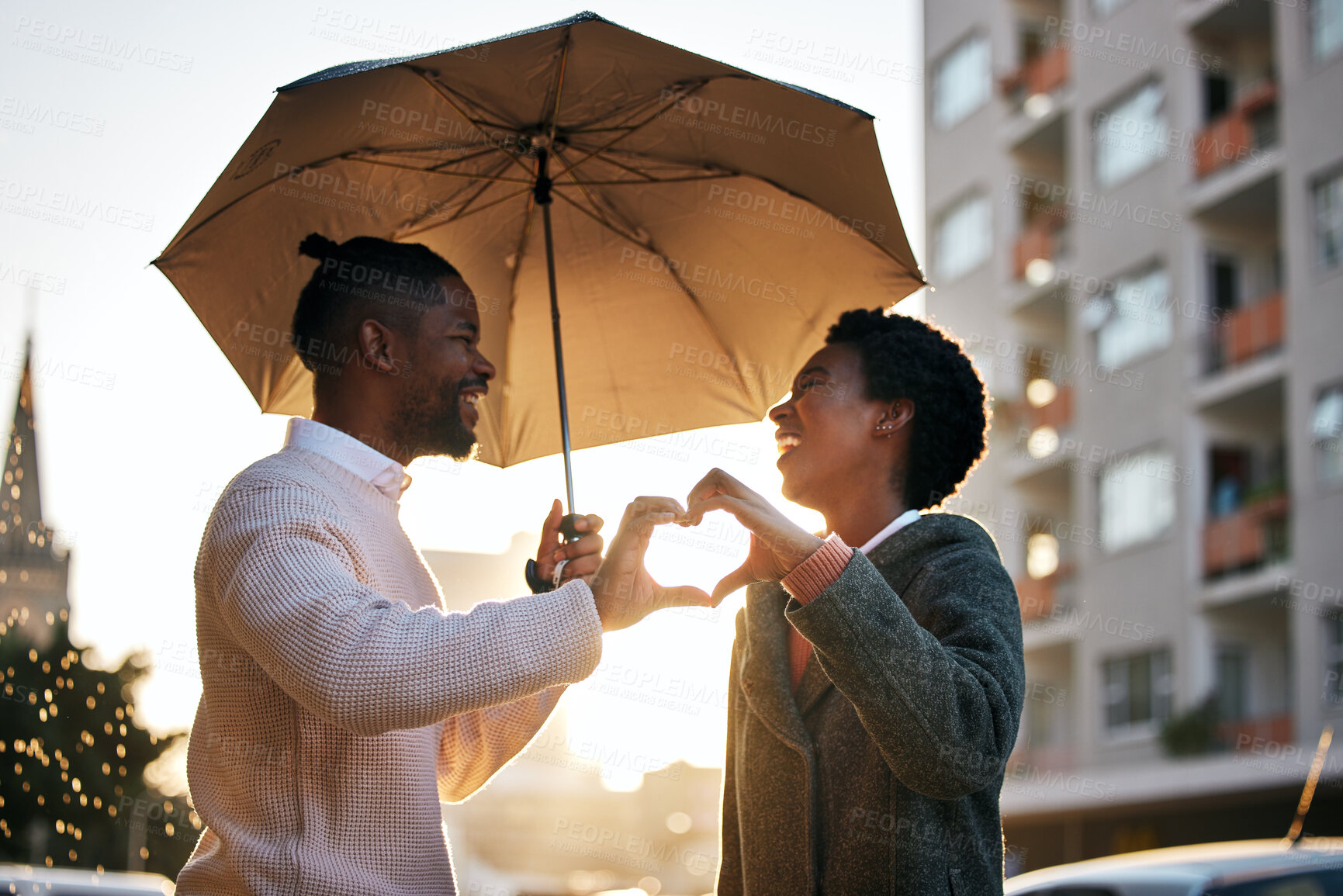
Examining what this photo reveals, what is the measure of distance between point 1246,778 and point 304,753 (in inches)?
821

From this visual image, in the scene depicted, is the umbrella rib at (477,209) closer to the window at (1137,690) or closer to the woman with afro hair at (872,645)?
the woman with afro hair at (872,645)

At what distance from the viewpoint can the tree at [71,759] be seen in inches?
781

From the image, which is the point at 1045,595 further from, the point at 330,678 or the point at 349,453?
the point at 330,678

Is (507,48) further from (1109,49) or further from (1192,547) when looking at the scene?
(1109,49)

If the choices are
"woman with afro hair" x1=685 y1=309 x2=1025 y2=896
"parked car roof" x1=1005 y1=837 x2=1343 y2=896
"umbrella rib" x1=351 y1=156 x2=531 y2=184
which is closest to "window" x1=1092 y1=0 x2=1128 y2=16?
"parked car roof" x1=1005 y1=837 x2=1343 y2=896

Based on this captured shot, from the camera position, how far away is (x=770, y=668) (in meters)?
3.70

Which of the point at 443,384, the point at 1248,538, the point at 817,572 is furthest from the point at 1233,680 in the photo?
the point at 817,572

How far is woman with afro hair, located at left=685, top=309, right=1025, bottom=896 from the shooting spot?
2.97 metres

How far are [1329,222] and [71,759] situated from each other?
19482mm

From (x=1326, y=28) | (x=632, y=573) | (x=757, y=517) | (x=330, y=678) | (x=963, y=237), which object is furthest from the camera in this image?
(x=963, y=237)

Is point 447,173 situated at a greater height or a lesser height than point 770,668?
greater

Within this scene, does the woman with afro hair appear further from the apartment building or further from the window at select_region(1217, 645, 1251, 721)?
the window at select_region(1217, 645, 1251, 721)

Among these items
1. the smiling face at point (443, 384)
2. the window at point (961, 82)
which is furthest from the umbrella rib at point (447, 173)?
the window at point (961, 82)

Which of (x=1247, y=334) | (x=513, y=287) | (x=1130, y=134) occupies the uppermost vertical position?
(x=1130, y=134)
